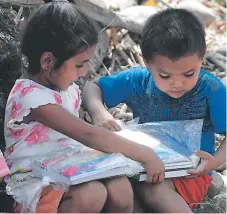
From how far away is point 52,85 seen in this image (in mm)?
2443

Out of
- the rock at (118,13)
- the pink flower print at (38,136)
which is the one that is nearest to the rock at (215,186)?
the pink flower print at (38,136)

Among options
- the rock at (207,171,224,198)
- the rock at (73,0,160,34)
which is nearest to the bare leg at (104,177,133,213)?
the rock at (207,171,224,198)

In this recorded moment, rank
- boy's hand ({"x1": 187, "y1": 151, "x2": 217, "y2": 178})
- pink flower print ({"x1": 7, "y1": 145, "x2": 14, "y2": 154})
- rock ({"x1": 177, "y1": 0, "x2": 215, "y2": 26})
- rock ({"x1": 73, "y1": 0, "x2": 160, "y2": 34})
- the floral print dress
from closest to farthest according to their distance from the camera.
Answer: the floral print dress < pink flower print ({"x1": 7, "y1": 145, "x2": 14, "y2": 154}) < boy's hand ({"x1": 187, "y1": 151, "x2": 217, "y2": 178}) < rock ({"x1": 73, "y1": 0, "x2": 160, "y2": 34}) < rock ({"x1": 177, "y1": 0, "x2": 215, "y2": 26})

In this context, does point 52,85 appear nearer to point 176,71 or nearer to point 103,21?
point 176,71

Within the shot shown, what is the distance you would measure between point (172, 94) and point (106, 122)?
12.7 inches

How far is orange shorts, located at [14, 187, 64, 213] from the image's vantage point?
223cm

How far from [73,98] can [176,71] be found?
0.48 metres

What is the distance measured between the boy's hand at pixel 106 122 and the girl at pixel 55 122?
0.17 meters

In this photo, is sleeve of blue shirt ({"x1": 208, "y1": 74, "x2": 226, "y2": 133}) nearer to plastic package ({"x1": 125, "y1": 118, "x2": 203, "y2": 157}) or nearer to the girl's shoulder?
plastic package ({"x1": 125, "y1": 118, "x2": 203, "y2": 157})

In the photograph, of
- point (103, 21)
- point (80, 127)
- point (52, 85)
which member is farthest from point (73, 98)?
point (103, 21)

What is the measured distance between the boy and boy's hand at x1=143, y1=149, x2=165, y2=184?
0.08ft

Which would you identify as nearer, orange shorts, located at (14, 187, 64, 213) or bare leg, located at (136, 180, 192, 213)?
orange shorts, located at (14, 187, 64, 213)

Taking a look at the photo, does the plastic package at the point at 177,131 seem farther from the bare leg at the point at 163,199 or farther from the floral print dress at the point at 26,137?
the floral print dress at the point at 26,137

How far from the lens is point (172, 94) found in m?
2.63
